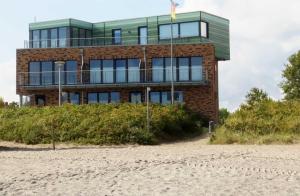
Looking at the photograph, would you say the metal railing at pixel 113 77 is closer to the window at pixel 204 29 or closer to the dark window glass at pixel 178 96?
the dark window glass at pixel 178 96

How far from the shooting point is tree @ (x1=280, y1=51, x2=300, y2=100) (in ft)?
138

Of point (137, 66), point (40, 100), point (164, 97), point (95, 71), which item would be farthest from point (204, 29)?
point (40, 100)

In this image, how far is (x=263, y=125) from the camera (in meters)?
28.5

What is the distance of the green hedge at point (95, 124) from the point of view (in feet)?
95.3

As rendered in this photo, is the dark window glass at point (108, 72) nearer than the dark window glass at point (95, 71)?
Yes

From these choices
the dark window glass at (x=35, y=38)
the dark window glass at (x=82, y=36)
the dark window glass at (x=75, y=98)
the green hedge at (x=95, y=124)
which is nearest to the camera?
the green hedge at (x=95, y=124)

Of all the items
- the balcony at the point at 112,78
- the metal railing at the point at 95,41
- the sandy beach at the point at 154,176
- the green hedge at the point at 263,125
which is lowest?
the sandy beach at the point at 154,176

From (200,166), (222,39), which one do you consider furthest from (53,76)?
(200,166)

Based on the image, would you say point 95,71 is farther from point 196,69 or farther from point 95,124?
point 95,124

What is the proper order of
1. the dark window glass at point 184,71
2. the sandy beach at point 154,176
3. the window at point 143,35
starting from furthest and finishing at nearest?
the window at point 143,35
the dark window glass at point 184,71
the sandy beach at point 154,176

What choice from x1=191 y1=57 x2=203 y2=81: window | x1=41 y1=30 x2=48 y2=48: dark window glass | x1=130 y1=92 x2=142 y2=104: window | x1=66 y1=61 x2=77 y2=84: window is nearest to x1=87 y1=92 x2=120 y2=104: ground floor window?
x1=130 y1=92 x2=142 y2=104: window

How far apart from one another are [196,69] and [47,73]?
11.1 metres

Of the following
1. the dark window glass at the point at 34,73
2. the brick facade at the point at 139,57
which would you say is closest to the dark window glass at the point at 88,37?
the brick facade at the point at 139,57

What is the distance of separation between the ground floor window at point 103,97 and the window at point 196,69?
5.78 meters
